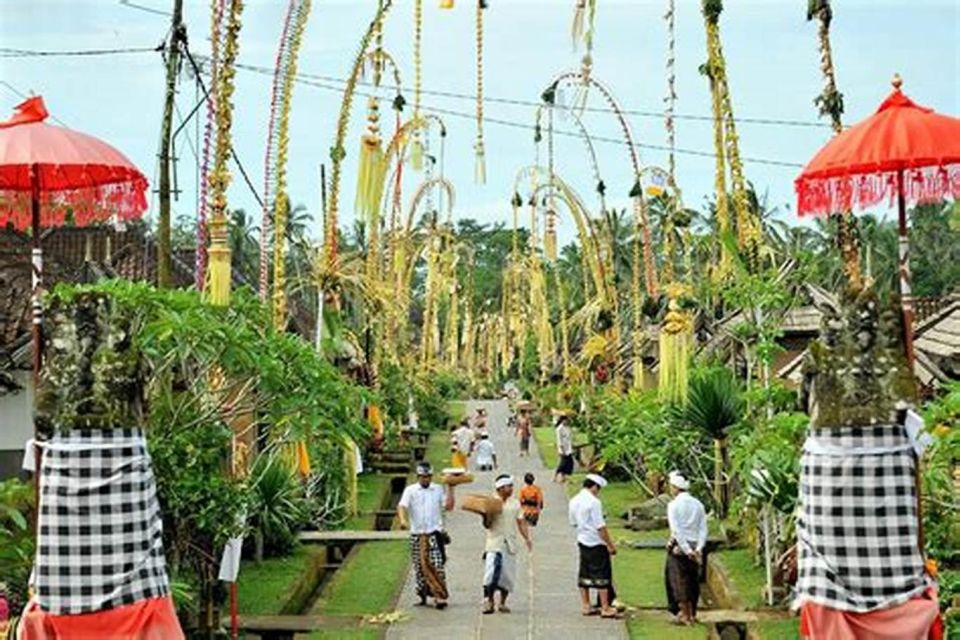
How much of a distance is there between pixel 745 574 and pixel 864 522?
25.3 ft

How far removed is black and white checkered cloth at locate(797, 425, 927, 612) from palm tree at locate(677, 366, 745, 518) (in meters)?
7.72

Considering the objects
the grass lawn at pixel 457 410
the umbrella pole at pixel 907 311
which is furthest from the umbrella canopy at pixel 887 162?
the grass lawn at pixel 457 410

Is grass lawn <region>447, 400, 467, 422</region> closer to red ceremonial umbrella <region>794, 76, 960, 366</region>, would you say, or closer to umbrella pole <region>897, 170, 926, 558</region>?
red ceremonial umbrella <region>794, 76, 960, 366</region>

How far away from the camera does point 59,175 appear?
8.79 meters

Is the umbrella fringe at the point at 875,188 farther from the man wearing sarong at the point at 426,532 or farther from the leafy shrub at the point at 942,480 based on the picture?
the man wearing sarong at the point at 426,532

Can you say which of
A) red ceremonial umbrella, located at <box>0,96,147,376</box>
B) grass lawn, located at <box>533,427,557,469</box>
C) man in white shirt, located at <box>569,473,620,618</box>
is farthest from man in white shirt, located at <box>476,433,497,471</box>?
red ceremonial umbrella, located at <box>0,96,147,376</box>

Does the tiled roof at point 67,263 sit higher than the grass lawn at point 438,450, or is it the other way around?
the tiled roof at point 67,263

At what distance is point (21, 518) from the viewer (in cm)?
860

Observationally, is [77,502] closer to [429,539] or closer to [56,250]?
[429,539]

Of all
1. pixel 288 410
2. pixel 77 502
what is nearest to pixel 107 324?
pixel 77 502

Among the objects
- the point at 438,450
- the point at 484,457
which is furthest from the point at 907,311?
the point at 438,450

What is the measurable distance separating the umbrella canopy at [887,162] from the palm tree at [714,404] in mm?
6731

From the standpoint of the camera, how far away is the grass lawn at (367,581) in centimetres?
1405

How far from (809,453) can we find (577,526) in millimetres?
6056
